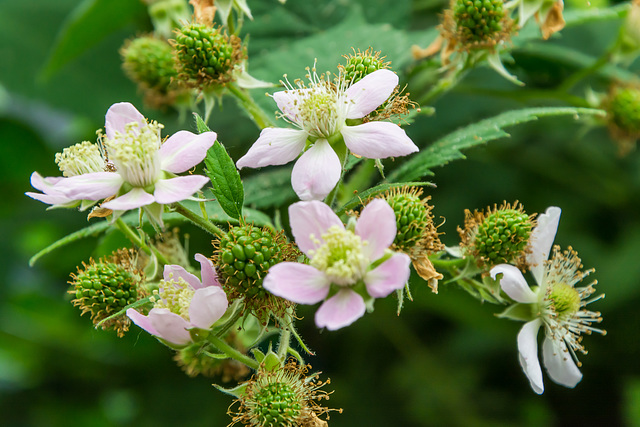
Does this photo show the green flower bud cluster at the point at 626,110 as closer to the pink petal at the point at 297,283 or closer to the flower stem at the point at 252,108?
the flower stem at the point at 252,108

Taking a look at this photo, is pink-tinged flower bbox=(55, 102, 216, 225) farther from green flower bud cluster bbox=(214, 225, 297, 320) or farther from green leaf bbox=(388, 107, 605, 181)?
green leaf bbox=(388, 107, 605, 181)

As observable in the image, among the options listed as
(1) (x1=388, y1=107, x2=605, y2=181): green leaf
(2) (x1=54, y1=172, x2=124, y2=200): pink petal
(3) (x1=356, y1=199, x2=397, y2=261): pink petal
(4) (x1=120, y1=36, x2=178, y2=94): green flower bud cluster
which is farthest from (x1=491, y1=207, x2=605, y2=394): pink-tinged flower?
(4) (x1=120, y1=36, x2=178, y2=94): green flower bud cluster

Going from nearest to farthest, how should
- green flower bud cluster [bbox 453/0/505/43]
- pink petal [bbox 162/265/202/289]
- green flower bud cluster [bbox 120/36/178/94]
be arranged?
pink petal [bbox 162/265/202/289] → green flower bud cluster [bbox 453/0/505/43] → green flower bud cluster [bbox 120/36/178/94]

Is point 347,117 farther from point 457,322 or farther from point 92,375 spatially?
point 92,375

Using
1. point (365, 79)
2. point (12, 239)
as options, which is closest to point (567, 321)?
point (365, 79)

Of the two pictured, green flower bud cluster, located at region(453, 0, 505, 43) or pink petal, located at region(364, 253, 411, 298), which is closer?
pink petal, located at region(364, 253, 411, 298)

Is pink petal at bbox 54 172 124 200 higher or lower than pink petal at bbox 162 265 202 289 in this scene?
higher

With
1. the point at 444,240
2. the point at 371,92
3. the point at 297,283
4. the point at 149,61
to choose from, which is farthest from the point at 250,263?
the point at 444,240
